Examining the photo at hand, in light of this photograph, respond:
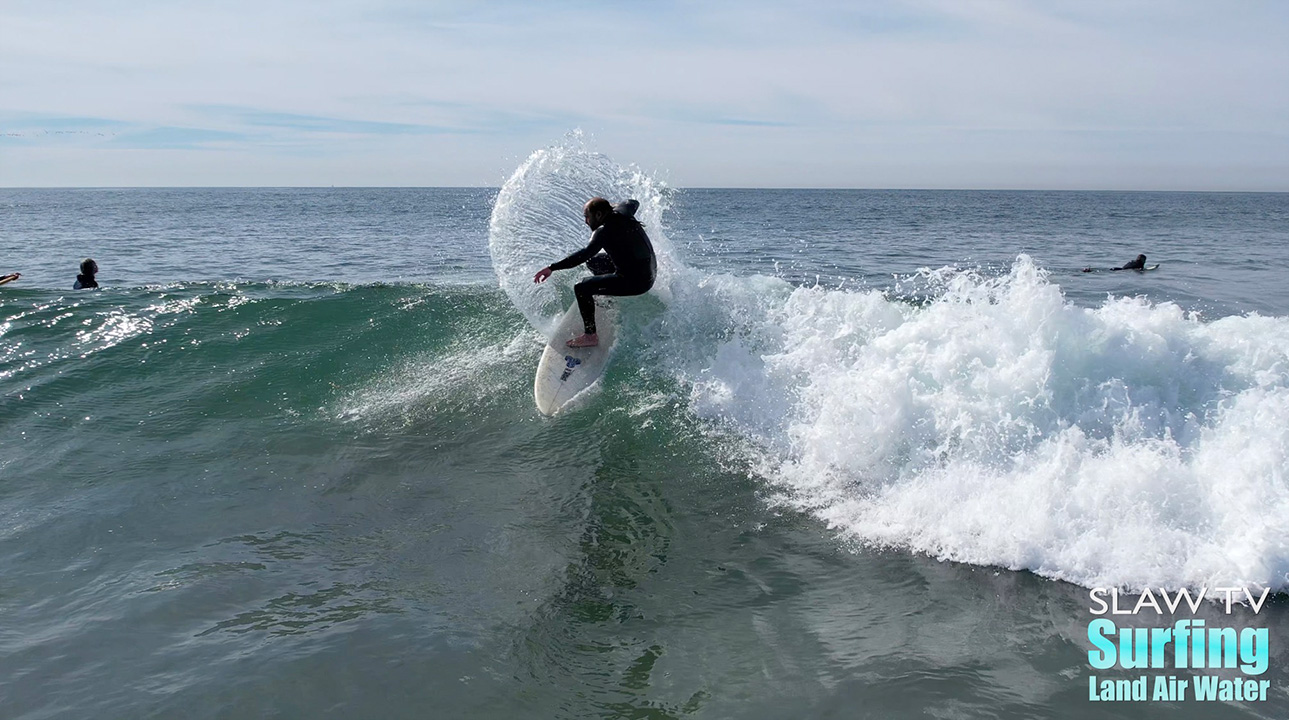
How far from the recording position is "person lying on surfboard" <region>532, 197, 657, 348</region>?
8422 mm

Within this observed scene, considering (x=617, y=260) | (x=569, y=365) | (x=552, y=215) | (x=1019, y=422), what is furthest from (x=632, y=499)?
(x=552, y=215)

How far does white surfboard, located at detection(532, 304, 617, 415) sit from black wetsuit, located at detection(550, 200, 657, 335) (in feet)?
1.33

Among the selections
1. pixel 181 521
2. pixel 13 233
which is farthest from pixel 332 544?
pixel 13 233

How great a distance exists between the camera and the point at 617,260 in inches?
344

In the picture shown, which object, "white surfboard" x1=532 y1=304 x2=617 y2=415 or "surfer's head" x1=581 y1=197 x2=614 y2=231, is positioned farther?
"white surfboard" x1=532 y1=304 x2=617 y2=415

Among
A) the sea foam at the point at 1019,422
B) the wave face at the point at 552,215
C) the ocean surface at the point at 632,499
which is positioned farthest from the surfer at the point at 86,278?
the sea foam at the point at 1019,422

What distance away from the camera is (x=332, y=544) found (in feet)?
20.4

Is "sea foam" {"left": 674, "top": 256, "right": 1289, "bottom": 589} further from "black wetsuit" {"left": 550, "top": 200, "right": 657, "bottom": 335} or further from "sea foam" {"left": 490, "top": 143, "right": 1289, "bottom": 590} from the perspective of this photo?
"black wetsuit" {"left": 550, "top": 200, "right": 657, "bottom": 335}

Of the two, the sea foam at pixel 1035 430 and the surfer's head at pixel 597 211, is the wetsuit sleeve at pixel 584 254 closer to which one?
the surfer's head at pixel 597 211

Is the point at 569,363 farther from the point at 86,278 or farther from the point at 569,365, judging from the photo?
the point at 86,278

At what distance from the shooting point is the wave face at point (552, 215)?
10.5m

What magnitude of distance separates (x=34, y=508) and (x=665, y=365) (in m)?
6.19

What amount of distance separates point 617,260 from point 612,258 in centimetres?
6

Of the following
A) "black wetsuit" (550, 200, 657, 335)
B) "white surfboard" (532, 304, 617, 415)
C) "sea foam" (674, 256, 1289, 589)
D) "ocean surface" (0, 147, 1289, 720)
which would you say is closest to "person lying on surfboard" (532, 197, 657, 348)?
"black wetsuit" (550, 200, 657, 335)
